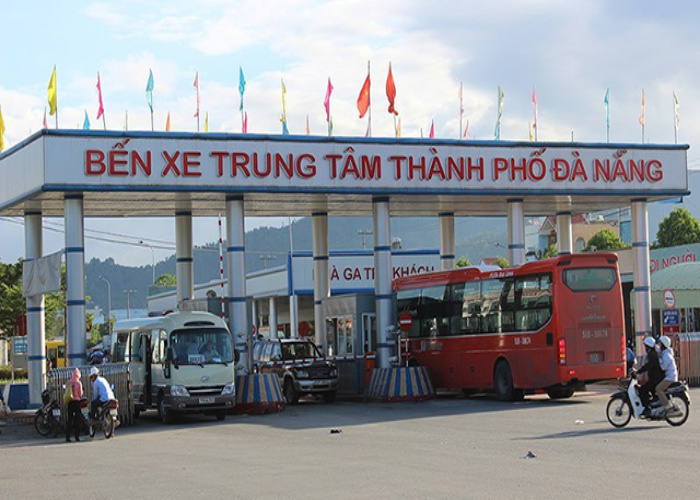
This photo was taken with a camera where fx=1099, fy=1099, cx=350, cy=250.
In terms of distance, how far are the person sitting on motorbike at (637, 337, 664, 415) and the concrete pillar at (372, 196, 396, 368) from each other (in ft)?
43.3

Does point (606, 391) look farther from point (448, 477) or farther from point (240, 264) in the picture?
point (448, 477)

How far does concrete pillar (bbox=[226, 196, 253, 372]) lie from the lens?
30.6 meters

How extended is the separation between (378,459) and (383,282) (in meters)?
16.7

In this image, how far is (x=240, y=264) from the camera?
3081 centimetres

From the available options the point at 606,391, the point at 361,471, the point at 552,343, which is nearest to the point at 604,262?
the point at 552,343

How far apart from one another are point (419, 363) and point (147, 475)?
62.2 feet

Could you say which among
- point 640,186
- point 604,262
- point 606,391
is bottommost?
point 606,391

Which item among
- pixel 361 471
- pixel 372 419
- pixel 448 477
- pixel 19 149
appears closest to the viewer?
pixel 448 477

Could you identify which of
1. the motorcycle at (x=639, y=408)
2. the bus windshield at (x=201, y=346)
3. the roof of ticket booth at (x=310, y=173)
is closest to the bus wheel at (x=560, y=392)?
the roof of ticket booth at (x=310, y=173)

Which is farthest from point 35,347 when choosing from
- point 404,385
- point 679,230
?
point 679,230

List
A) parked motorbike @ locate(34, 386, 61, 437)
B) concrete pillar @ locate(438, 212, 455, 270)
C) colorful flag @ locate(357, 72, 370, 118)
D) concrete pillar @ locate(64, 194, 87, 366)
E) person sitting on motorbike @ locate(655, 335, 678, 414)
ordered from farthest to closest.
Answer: concrete pillar @ locate(438, 212, 455, 270) < colorful flag @ locate(357, 72, 370, 118) < concrete pillar @ locate(64, 194, 87, 366) < parked motorbike @ locate(34, 386, 61, 437) < person sitting on motorbike @ locate(655, 335, 678, 414)

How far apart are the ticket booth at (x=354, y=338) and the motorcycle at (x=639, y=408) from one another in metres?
14.0

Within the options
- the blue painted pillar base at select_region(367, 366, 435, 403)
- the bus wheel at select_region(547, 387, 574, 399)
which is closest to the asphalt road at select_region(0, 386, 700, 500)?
the bus wheel at select_region(547, 387, 574, 399)

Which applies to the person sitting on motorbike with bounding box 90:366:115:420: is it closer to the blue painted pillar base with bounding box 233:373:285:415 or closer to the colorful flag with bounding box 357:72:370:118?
the blue painted pillar base with bounding box 233:373:285:415
